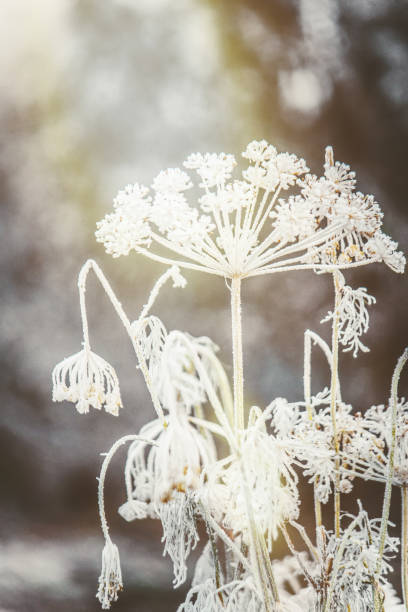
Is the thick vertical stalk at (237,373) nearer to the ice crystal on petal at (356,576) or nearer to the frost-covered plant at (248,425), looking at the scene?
the frost-covered plant at (248,425)

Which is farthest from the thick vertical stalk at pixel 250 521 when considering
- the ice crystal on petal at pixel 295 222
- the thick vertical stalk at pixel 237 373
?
the ice crystal on petal at pixel 295 222

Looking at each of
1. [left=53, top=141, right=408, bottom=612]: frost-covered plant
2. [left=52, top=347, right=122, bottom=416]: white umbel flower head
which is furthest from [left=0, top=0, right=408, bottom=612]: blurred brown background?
[left=52, top=347, right=122, bottom=416]: white umbel flower head

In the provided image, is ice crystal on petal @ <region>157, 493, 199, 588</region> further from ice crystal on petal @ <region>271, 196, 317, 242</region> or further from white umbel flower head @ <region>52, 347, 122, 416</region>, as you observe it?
ice crystal on petal @ <region>271, 196, 317, 242</region>

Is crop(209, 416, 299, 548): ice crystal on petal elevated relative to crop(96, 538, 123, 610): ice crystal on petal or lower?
elevated

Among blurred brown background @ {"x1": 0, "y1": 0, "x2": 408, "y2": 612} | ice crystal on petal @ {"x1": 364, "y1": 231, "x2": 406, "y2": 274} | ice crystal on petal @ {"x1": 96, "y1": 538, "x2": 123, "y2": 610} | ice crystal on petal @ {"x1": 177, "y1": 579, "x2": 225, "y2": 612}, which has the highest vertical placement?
blurred brown background @ {"x1": 0, "y1": 0, "x2": 408, "y2": 612}

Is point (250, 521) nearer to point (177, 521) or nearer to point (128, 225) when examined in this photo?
point (177, 521)

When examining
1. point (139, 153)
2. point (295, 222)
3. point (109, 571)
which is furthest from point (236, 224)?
point (139, 153)

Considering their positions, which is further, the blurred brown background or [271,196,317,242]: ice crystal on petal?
the blurred brown background

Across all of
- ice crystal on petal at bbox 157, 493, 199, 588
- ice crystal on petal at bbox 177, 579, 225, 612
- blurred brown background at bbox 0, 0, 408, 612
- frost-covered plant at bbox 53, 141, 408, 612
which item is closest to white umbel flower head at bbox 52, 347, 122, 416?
frost-covered plant at bbox 53, 141, 408, 612
